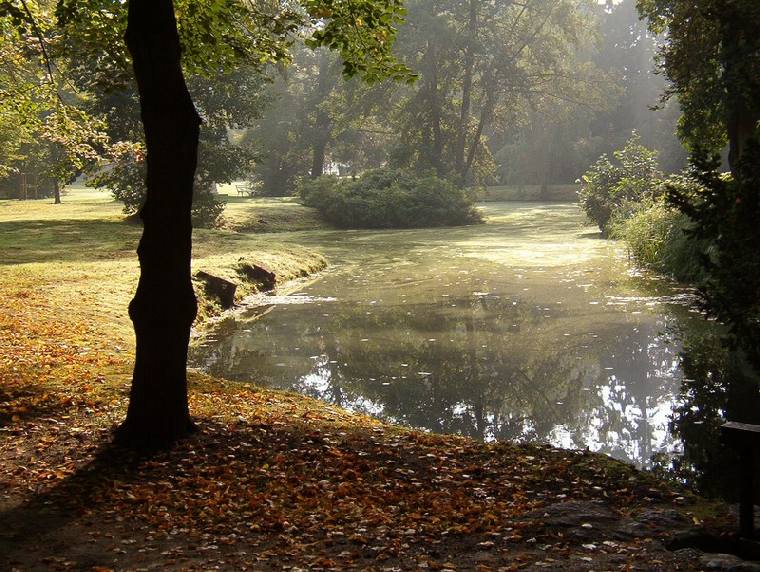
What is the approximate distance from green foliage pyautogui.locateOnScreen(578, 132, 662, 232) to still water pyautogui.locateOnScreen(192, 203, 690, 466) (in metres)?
7.54

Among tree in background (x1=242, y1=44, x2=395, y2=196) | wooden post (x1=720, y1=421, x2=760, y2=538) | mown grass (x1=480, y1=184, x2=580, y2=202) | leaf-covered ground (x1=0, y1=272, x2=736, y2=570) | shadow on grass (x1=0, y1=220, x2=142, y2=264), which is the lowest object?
leaf-covered ground (x1=0, y1=272, x2=736, y2=570)

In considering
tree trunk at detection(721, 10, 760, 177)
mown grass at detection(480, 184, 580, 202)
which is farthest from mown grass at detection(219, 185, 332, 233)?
mown grass at detection(480, 184, 580, 202)

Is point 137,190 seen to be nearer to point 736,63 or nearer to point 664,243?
point 664,243

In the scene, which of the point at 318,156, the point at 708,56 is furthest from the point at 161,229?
the point at 318,156

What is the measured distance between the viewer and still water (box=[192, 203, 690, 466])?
10.6m

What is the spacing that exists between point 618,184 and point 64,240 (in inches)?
894

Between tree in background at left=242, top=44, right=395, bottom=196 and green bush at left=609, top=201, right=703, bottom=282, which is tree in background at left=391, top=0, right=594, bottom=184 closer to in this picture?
tree in background at left=242, top=44, right=395, bottom=196

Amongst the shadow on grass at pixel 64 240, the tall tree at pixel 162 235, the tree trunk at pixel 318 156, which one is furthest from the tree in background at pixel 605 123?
the tall tree at pixel 162 235

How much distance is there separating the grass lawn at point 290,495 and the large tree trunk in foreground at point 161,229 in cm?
55

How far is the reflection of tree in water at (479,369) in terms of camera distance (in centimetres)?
1044

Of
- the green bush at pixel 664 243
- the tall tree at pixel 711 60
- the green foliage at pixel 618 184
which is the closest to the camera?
the tall tree at pixel 711 60

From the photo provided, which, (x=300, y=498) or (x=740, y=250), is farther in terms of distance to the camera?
(x=300, y=498)

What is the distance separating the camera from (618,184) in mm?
33938

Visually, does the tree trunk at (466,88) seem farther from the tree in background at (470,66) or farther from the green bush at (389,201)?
the green bush at (389,201)
